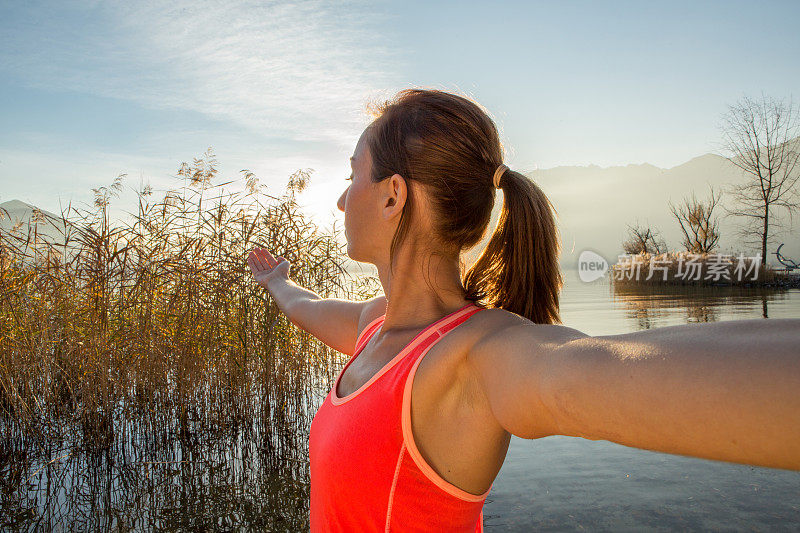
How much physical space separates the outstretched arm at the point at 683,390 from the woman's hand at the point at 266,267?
1779 millimetres

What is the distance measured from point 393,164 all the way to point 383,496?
68cm

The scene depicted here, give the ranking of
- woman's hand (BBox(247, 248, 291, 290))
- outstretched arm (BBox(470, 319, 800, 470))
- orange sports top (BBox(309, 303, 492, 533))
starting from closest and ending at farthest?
1. outstretched arm (BBox(470, 319, 800, 470))
2. orange sports top (BBox(309, 303, 492, 533))
3. woman's hand (BBox(247, 248, 291, 290))

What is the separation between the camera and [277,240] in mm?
4637

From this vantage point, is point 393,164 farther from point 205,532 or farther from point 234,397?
point 234,397

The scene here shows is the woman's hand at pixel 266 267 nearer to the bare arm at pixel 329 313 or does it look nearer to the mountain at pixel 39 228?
the bare arm at pixel 329 313

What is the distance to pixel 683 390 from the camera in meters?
0.49

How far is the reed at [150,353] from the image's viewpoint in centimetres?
416

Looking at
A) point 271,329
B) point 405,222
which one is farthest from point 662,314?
point 405,222

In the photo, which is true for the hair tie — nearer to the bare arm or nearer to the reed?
the bare arm

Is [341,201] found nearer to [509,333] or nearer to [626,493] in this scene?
[509,333]

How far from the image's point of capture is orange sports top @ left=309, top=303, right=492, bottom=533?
3.03ft

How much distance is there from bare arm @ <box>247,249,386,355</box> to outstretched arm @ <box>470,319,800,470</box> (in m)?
0.96

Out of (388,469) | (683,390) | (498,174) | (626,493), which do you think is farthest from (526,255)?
(626,493)

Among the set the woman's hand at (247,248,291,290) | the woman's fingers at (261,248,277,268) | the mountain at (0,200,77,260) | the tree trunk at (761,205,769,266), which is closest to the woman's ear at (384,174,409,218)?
the woman's hand at (247,248,291,290)
